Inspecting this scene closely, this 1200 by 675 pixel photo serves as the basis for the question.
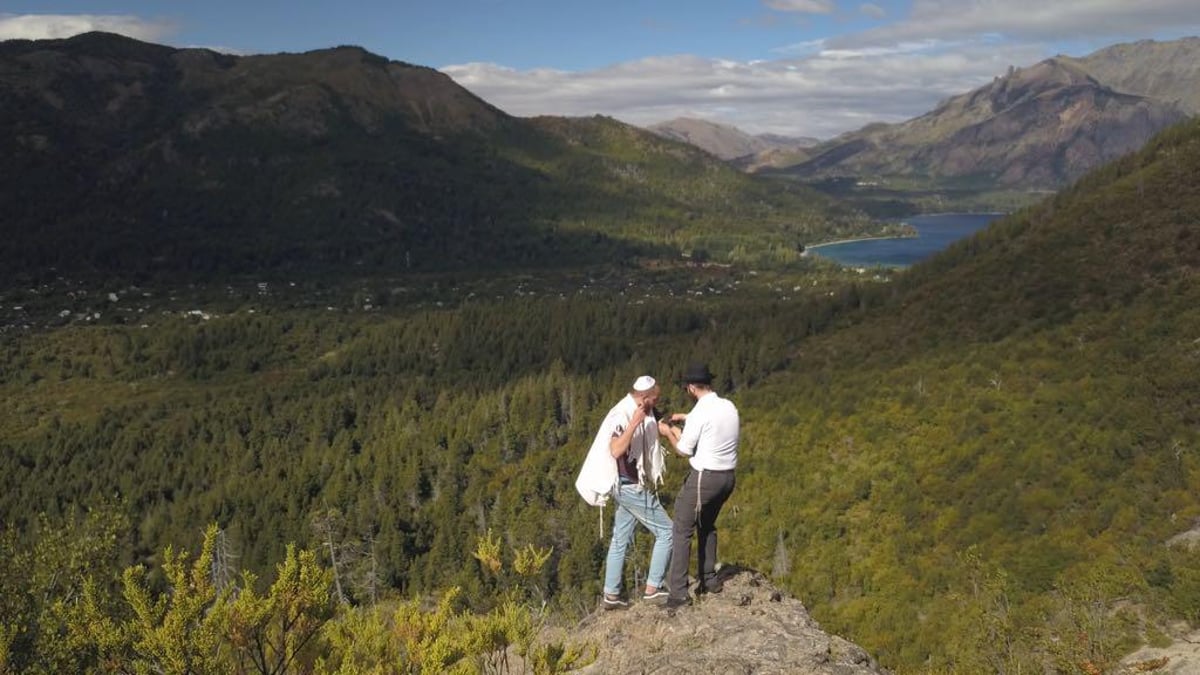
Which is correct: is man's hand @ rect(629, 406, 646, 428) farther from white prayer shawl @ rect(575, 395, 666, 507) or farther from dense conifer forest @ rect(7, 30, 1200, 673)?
dense conifer forest @ rect(7, 30, 1200, 673)

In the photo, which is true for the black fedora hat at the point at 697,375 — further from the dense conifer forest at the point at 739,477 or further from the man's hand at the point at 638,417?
the dense conifer forest at the point at 739,477

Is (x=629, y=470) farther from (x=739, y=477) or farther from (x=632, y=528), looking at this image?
(x=739, y=477)

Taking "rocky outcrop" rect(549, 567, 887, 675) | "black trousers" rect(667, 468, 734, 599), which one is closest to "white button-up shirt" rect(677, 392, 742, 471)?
"black trousers" rect(667, 468, 734, 599)

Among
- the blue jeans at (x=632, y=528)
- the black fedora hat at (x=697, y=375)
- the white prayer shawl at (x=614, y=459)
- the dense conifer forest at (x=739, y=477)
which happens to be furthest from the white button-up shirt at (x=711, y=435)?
the dense conifer forest at (x=739, y=477)

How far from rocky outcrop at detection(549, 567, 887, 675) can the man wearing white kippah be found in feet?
4.31

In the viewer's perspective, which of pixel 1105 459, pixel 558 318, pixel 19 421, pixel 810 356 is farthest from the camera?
pixel 558 318

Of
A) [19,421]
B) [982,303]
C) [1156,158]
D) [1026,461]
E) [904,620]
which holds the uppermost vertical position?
[1156,158]

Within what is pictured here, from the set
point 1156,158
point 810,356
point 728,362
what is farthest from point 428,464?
point 1156,158

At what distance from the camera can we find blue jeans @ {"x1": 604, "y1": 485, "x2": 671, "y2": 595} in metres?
14.5

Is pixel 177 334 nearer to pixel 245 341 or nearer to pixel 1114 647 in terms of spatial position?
pixel 245 341

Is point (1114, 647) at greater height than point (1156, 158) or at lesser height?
lesser

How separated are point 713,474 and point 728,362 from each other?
378 feet

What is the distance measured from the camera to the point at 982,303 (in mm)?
99375

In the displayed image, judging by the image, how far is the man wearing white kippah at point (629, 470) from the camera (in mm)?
13984
